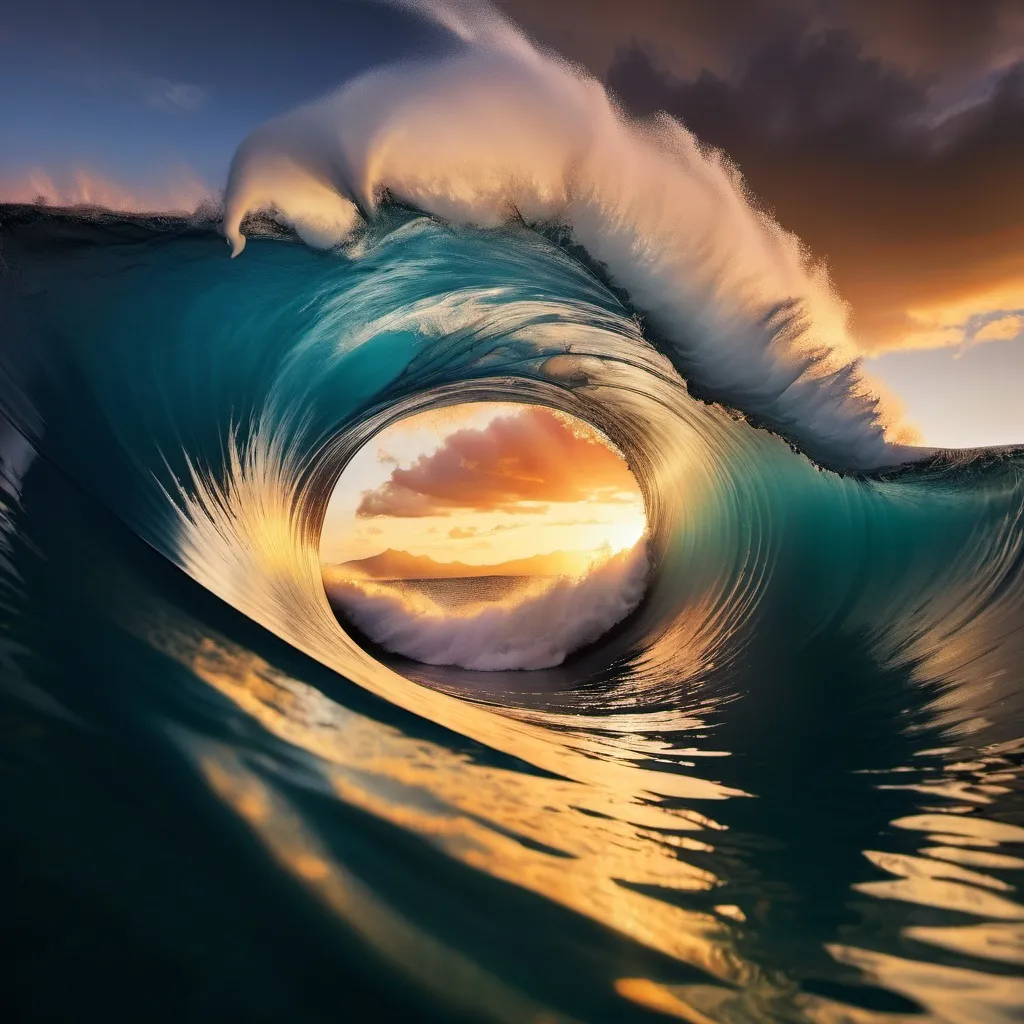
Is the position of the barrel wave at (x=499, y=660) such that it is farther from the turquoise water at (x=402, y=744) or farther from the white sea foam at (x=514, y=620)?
the white sea foam at (x=514, y=620)

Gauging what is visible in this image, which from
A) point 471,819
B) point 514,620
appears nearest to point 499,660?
point 514,620

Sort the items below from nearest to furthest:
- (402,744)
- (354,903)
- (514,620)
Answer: (354,903) → (402,744) → (514,620)

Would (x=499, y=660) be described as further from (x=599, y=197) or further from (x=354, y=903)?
(x=354, y=903)

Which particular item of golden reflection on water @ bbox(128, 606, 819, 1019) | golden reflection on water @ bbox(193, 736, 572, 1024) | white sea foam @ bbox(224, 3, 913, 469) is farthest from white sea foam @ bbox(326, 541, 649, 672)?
golden reflection on water @ bbox(193, 736, 572, 1024)

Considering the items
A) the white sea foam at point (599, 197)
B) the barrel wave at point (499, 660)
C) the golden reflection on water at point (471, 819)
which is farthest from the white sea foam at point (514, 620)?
the golden reflection on water at point (471, 819)

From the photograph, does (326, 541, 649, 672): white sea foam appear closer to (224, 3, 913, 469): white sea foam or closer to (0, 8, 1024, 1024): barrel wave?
→ (0, 8, 1024, 1024): barrel wave

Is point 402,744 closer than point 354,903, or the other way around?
point 354,903
